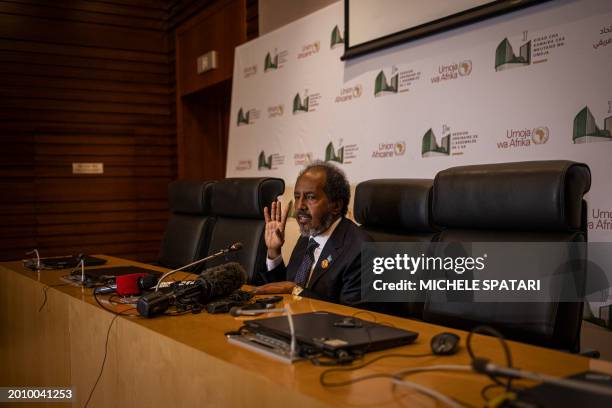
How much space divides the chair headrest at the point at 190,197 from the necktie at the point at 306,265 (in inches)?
46.0

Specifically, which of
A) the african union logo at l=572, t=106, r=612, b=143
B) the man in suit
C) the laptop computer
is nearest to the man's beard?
the man in suit

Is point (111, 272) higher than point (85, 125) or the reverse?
the reverse

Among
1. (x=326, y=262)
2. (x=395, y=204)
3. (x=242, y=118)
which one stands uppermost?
(x=242, y=118)

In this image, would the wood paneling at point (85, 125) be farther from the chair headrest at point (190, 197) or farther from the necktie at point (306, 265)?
the necktie at point (306, 265)

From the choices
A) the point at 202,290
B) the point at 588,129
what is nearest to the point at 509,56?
the point at 588,129

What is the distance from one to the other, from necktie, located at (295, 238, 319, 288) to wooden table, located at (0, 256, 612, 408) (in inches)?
16.5

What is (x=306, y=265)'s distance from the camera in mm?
2299

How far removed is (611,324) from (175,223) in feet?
8.38

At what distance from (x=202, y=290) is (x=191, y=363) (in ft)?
1.64

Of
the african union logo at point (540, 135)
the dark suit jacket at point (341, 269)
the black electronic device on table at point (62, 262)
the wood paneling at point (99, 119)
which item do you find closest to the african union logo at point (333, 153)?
the dark suit jacket at point (341, 269)

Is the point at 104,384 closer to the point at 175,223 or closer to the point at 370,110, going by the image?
the point at 175,223

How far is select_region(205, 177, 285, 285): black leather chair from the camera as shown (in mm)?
2781

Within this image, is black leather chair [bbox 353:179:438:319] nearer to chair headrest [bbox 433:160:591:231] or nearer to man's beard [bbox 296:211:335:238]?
man's beard [bbox 296:211:335:238]

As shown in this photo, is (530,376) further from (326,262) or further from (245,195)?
(245,195)
